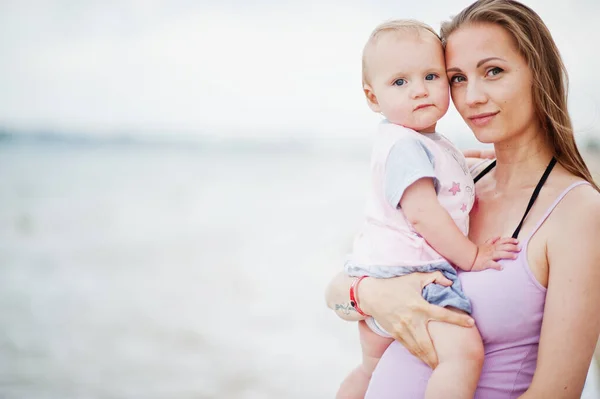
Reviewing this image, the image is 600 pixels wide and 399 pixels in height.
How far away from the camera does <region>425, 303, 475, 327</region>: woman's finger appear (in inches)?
59.5

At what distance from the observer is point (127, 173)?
445 inches

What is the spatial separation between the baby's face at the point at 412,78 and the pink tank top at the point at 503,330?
15.6 inches

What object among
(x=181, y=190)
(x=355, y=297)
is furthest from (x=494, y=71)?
(x=181, y=190)

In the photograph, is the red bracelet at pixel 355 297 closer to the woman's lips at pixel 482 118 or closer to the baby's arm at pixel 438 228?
the baby's arm at pixel 438 228

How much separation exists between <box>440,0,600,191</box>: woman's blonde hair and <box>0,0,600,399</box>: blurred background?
0.64ft

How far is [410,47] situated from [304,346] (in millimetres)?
3389

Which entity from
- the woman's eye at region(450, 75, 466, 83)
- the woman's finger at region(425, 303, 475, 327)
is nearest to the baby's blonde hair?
the woman's eye at region(450, 75, 466, 83)

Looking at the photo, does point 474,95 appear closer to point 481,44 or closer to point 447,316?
point 481,44

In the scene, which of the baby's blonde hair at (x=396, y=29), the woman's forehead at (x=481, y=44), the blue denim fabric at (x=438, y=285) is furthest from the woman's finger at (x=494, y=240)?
the baby's blonde hair at (x=396, y=29)

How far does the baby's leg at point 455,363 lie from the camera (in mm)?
1453

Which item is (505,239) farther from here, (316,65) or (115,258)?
(316,65)

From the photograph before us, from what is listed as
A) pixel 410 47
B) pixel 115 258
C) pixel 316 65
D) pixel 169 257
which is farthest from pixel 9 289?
pixel 316 65

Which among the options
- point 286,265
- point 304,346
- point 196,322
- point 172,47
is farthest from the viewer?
point 172,47

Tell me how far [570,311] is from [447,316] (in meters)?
0.27
